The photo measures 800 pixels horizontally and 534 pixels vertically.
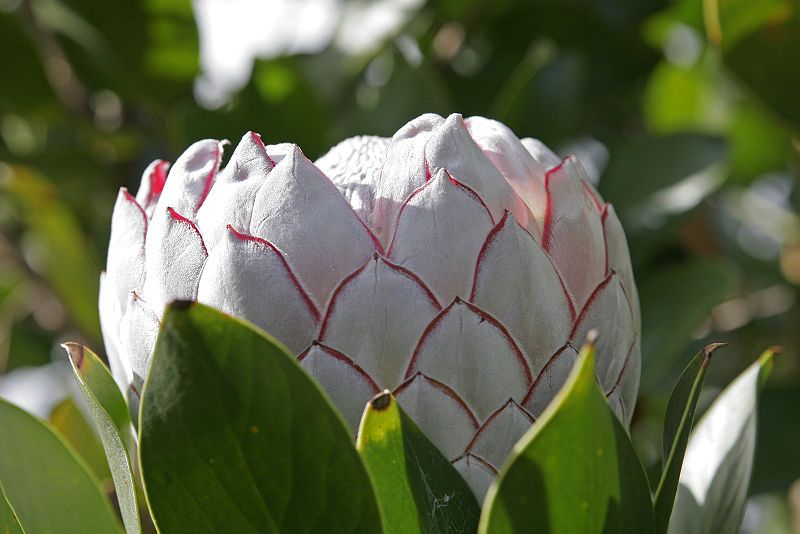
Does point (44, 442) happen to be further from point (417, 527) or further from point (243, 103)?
point (243, 103)

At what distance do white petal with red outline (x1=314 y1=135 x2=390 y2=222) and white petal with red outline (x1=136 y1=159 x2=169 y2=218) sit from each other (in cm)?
12

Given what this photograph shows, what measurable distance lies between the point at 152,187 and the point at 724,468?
0.47m

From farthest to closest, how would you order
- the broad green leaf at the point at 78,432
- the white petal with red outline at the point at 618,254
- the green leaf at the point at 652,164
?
1. the green leaf at the point at 652,164
2. the broad green leaf at the point at 78,432
3. the white petal with red outline at the point at 618,254

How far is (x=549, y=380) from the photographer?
0.59m

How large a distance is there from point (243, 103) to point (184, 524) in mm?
817

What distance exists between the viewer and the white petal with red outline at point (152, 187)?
2.27 feet

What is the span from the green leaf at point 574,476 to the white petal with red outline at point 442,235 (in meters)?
0.12

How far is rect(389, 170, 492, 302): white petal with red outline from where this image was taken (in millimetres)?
571

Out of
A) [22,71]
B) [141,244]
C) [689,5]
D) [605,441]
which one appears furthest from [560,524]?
[22,71]

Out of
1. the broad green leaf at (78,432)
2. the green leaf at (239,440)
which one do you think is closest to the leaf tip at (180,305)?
the green leaf at (239,440)

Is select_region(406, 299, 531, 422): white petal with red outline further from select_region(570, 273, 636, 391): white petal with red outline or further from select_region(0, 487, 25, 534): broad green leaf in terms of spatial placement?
select_region(0, 487, 25, 534): broad green leaf

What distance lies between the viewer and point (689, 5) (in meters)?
1.41

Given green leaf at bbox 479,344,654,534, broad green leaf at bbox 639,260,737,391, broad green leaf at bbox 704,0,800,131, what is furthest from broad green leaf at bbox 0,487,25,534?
broad green leaf at bbox 704,0,800,131

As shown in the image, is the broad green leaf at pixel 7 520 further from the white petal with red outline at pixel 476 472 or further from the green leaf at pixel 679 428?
the green leaf at pixel 679 428
